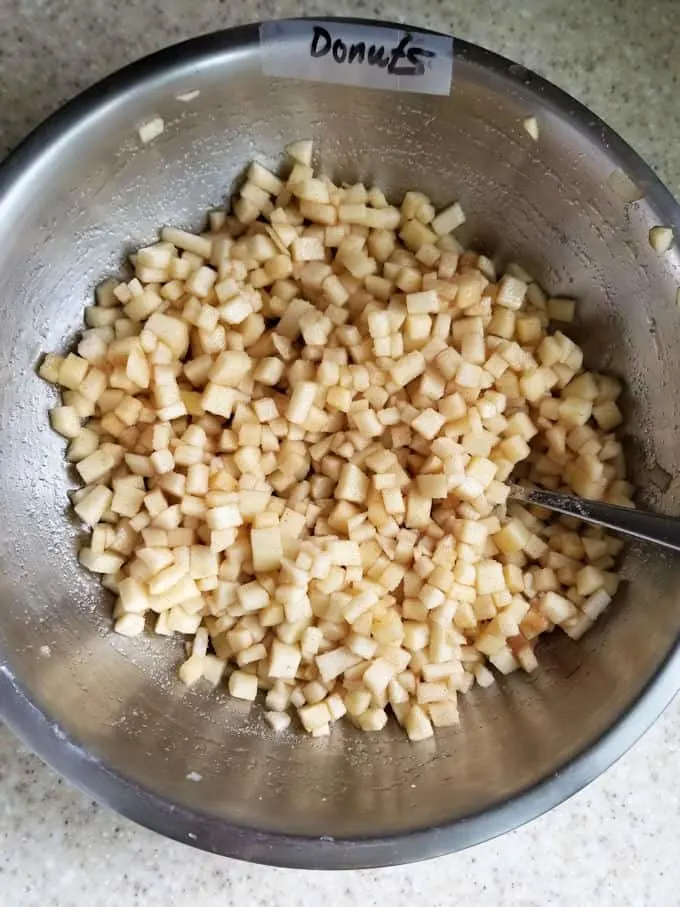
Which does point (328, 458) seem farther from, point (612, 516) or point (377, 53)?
point (377, 53)

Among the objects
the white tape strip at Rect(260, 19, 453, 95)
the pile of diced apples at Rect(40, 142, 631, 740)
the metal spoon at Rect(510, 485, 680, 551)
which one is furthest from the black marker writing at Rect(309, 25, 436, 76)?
the metal spoon at Rect(510, 485, 680, 551)

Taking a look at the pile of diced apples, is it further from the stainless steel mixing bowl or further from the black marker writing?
the black marker writing

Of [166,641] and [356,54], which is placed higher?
[356,54]

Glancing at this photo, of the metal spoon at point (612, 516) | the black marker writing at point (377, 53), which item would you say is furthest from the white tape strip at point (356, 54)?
the metal spoon at point (612, 516)

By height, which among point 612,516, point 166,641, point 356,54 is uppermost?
point 356,54

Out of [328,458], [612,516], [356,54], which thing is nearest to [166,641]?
[328,458]

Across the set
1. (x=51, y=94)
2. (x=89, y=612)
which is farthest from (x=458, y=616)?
(x=51, y=94)
